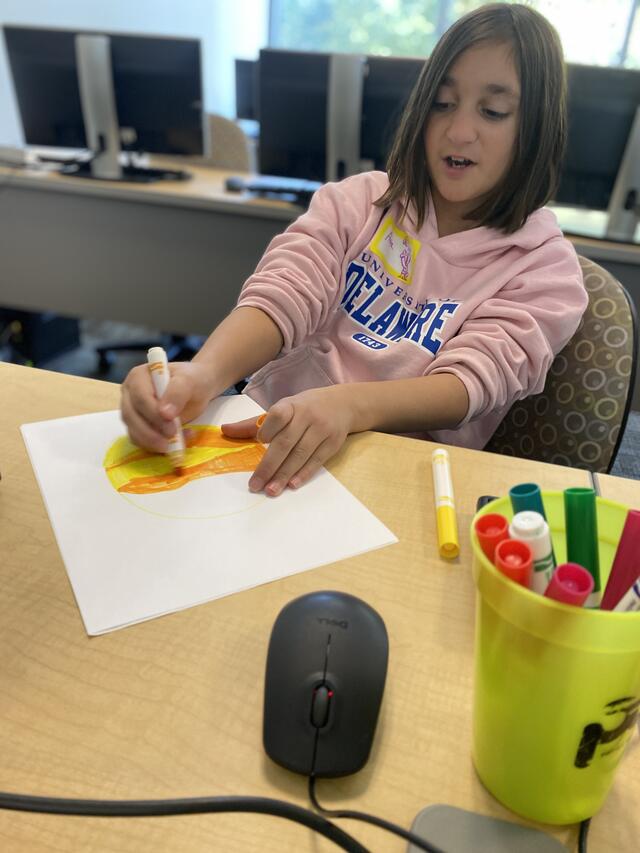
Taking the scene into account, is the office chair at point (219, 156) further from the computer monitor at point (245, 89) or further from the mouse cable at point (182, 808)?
the mouse cable at point (182, 808)

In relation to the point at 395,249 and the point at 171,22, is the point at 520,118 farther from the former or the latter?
the point at 171,22

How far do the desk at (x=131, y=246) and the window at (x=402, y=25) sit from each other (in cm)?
240

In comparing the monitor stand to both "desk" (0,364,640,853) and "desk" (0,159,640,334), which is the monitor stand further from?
"desk" (0,364,640,853)

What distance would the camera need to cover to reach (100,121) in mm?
2139

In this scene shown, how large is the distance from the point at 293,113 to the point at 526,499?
1.90 m

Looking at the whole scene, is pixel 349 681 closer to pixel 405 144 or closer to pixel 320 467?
pixel 320 467

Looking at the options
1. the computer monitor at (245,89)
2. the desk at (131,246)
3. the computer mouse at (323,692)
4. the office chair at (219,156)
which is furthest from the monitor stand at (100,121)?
the computer mouse at (323,692)

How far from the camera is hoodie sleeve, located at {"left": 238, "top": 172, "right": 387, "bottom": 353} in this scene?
2.94 feet

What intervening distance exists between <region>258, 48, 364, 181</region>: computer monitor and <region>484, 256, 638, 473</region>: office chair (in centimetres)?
122

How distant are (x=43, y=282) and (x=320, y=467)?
6.47 ft

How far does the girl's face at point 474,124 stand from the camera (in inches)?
32.7

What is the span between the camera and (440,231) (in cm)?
96

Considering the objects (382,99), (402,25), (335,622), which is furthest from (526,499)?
(402,25)

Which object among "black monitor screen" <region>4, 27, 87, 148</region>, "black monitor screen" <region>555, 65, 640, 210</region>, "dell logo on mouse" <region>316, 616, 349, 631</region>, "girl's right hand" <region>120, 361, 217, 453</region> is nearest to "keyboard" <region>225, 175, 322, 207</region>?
"black monitor screen" <region>4, 27, 87, 148</region>
